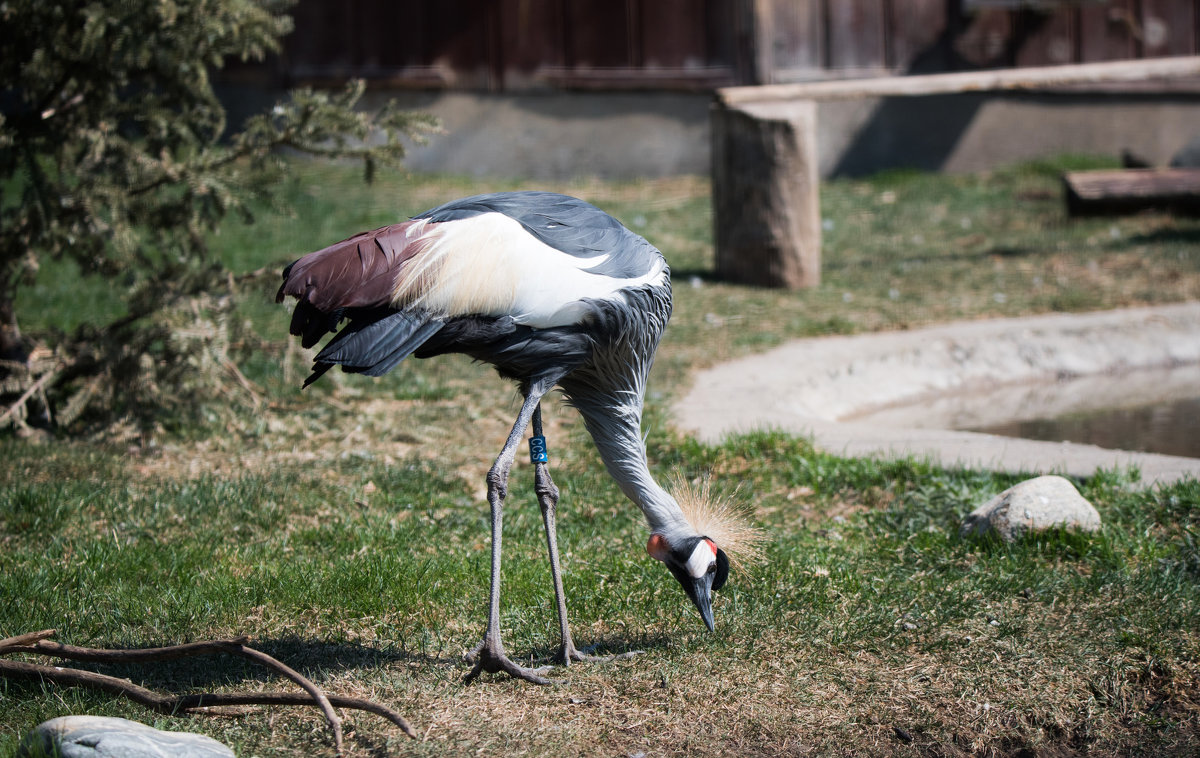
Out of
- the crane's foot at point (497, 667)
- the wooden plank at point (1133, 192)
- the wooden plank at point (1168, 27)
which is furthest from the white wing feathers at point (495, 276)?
the wooden plank at point (1168, 27)

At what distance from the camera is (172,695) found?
3.38 m

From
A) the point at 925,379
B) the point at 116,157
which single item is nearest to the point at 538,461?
the point at 116,157

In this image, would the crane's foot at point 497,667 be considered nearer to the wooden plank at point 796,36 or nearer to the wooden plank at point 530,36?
the wooden plank at point 530,36

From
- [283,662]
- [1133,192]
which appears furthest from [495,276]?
[1133,192]

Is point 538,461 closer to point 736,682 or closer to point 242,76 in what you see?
point 736,682

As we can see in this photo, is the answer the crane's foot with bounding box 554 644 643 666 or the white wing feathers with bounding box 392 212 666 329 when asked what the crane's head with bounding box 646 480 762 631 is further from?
the white wing feathers with bounding box 392 212 666 329

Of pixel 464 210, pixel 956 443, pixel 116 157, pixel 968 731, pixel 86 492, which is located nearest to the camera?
pixel 968 731

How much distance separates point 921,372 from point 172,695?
5008 mm

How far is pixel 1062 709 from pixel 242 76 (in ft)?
38.1

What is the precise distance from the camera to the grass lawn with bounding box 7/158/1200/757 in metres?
3.44

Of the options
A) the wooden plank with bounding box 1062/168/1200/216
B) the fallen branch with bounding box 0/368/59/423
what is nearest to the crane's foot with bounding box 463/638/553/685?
the fallen branch with bounding box 0/368/59/423

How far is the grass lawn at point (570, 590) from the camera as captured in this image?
135 inches

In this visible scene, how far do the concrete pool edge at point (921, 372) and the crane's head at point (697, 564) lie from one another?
187cm

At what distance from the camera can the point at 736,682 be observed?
3.61 metres
